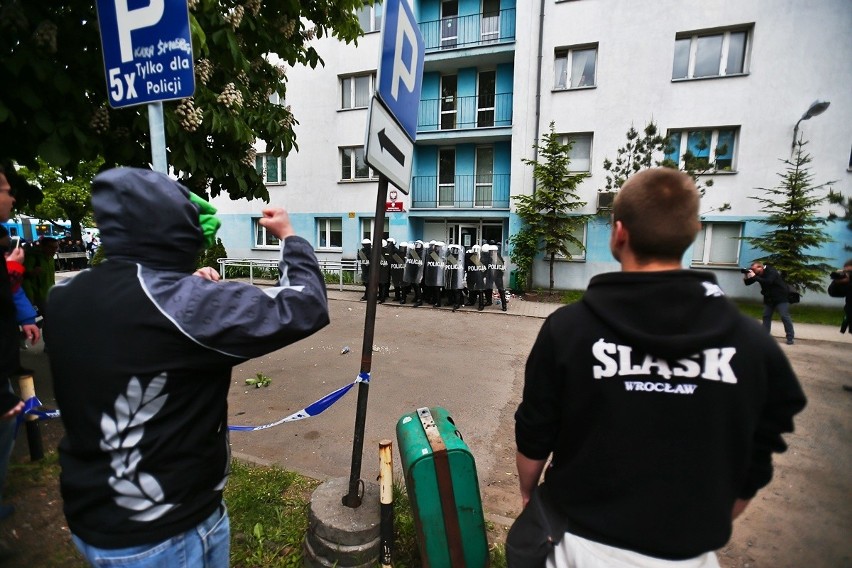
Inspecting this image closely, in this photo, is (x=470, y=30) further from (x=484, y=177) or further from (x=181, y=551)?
(x=181, y=551)

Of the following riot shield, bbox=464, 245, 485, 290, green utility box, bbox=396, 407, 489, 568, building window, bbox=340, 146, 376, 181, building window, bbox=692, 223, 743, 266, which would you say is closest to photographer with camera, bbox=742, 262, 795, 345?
Answer: riot shield, bbox=464, 245, 485, 290

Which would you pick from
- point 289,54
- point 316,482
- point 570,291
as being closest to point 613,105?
point 570,291

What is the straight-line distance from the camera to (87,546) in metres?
1.25

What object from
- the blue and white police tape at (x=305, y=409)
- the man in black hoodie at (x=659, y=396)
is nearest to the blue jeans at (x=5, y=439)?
the blue and white police tape at (x=305, y=409)

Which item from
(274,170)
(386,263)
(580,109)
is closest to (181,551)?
(386,263)

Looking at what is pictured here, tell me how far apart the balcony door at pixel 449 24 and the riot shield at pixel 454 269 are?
9.27 m

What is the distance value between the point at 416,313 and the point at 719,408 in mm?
9348

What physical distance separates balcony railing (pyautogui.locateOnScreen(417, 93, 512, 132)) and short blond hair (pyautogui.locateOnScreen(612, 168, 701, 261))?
15312mm

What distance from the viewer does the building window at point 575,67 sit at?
14.2 m

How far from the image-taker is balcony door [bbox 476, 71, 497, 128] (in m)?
15.9

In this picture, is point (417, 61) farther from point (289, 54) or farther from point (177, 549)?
point (289, 54)

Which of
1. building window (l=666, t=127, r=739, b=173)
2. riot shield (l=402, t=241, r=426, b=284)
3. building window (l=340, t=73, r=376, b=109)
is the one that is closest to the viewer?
riot shield (l=402, t=241, r=426, b=284)

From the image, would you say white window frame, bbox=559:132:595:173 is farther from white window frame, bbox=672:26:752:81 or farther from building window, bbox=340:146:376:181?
building window, bbox=340:146:376:181

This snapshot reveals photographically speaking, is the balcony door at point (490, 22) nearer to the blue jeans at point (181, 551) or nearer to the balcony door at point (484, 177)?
the balcony door at point (484, 177)
